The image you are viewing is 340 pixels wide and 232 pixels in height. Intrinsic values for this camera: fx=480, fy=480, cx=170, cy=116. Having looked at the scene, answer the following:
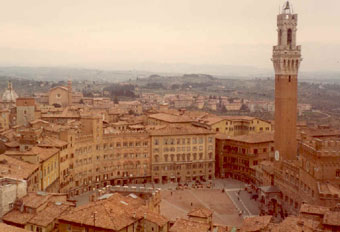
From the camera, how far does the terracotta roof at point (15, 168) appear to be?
4967 cm

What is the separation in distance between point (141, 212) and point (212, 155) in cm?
4347

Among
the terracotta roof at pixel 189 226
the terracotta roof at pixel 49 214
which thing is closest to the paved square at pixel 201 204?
the terracotta roof at pixel 189 226

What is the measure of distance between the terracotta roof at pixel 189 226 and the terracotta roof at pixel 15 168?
19301 millimetres

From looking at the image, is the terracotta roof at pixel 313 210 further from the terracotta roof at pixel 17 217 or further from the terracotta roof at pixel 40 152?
the terracotta roof at pixel 40 152

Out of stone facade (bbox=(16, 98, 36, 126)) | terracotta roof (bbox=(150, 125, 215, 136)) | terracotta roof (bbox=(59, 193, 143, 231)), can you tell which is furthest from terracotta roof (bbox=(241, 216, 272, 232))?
stone facade (bbox=(16, 98, 36, 126))

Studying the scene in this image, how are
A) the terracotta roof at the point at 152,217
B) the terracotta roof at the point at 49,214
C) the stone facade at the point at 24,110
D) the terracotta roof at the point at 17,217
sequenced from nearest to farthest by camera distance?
the terracotta roof at the point at 152,217 < the terracotta roof at the point at 49,214 < the terracotta roof at the point at 17,217 < the stone facade at the point at 24,110

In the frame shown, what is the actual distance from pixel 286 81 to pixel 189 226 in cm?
3748

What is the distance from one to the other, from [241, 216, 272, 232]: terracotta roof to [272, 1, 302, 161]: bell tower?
1091 inches

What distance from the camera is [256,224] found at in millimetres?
41812

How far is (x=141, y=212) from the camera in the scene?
4138 centimetres

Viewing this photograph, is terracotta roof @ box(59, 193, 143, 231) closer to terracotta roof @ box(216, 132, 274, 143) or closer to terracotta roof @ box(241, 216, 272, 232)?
terracotta roof @ box(241, 216, 272, 232)

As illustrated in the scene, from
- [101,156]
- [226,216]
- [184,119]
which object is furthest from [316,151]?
[184,119]

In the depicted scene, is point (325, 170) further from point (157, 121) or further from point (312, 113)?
point (312, 113)

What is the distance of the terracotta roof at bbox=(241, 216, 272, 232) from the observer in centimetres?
4059
